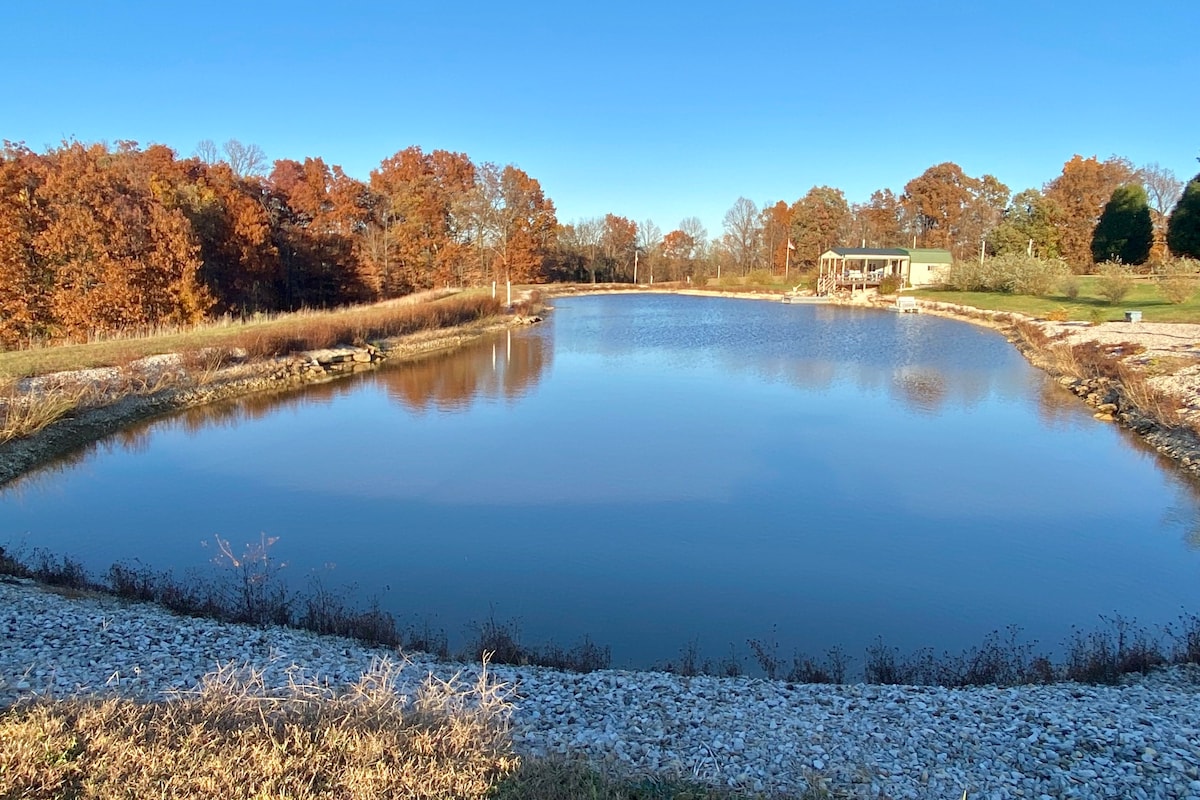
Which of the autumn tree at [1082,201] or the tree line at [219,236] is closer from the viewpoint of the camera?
the tree line at [219,236]

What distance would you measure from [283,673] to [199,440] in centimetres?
962

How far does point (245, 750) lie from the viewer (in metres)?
3.14

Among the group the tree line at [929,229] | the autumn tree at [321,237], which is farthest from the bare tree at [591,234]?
the autumn tree at [321,237]

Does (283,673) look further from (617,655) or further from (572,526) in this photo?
(572,526)

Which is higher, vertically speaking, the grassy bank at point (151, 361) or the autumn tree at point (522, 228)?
the autumn tree at point (522, 228)

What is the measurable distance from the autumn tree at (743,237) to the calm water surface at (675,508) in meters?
53.1

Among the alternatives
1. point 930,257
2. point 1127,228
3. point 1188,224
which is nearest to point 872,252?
point 930,257

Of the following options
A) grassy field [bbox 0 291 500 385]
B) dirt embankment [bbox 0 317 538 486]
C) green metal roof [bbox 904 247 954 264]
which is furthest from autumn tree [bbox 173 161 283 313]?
green metal roof [bbox 904 247 954 264]

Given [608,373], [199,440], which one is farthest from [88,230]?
[608,373]

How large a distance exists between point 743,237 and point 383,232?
3778 cm

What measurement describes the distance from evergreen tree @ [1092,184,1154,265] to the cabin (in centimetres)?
837

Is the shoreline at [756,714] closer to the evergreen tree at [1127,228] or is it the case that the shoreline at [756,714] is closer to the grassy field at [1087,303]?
the grassy field at [1087,303]

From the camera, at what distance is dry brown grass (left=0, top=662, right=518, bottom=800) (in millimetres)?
2891

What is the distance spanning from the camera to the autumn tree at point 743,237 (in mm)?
69500
